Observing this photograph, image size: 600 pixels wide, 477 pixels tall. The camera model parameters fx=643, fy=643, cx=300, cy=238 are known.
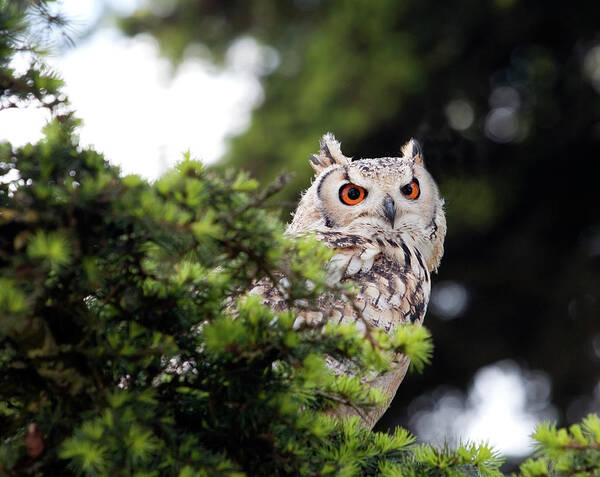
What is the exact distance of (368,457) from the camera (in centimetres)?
169

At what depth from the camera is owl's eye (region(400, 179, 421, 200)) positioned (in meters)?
3.41

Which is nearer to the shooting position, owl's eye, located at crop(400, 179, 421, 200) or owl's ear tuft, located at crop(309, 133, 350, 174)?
owl's eye, located at crop(400, 179, 421, 200)

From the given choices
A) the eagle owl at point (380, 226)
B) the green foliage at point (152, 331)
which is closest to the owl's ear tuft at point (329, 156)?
the eagle owl at point (380, 226)

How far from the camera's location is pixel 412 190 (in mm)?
3443

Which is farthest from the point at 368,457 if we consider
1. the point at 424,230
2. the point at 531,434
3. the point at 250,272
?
the point at 424,230

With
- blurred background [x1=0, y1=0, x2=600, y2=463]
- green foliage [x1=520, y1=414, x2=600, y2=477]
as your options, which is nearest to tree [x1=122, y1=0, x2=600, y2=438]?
blurred background [x1=0, y1=0, x2=600, y2=463]

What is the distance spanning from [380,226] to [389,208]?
0.10 m

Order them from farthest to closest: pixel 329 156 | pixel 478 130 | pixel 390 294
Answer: pixel 478 130
pixel 329 156
pixel 390 294

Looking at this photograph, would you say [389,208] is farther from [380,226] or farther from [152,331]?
[152,331]

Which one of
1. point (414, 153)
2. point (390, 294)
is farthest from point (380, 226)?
point (414, 153)

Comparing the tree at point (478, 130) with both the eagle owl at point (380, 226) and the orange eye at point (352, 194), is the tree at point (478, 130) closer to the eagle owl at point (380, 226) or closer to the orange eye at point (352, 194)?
the eagle owl at point (380, 226)

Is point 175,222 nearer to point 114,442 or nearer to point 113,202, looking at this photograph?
point 113,202

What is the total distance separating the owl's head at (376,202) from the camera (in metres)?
3.32

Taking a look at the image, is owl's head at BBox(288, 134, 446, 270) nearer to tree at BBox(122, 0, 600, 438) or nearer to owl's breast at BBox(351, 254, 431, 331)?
owl's breast at BBox(351, 254, 431, 331)
